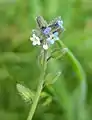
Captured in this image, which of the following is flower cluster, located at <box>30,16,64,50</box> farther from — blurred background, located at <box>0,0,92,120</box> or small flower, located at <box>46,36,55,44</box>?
blurred background, located at <box>0,0,92,120</box>

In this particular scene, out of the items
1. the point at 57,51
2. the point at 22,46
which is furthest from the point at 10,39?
the point at 57,51

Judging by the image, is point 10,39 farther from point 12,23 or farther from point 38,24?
point 38,24

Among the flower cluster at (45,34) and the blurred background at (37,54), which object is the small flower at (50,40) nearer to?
the flower cluster at (45,34)

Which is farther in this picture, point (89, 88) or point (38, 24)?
point (89, 88)

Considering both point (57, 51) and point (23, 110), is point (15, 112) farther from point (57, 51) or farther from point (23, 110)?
point (57, 51)

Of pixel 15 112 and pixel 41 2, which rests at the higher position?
pixel 41 2

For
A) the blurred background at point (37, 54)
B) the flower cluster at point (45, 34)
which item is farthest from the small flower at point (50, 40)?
the blurred background at point (37, 54)

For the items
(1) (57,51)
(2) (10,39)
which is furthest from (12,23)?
(1) (57,51)
